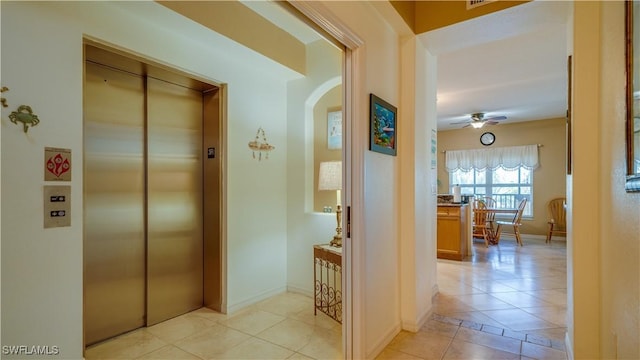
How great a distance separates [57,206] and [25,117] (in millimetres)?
534

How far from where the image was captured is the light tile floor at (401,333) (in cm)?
218

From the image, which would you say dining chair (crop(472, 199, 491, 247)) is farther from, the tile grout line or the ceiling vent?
the ceiling vent

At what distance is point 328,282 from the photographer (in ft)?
9.61

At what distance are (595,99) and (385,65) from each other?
4.24ft

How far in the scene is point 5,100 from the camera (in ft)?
5.45

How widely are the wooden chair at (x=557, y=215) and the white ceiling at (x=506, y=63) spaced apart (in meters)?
1.93

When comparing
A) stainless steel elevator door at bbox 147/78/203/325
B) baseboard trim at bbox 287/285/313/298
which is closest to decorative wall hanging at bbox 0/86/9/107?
stainless steel elevator door at bbox 147/78/203/325

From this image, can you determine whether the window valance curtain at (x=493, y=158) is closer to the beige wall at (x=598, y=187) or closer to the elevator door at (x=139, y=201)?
the beige wall at (x=598, y=187)

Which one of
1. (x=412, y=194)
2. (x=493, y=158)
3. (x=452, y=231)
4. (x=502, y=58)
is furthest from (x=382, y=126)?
(x=493, y=158)

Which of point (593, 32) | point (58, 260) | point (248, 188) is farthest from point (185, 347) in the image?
point (593, 32)

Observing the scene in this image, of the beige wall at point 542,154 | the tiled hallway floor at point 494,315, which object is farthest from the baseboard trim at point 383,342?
the beige wall at point 542,154

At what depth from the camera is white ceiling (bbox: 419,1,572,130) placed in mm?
2249

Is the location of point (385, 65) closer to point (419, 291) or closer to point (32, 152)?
point (419, 291)

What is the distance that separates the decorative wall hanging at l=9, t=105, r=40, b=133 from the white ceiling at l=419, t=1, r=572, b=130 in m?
2.74
